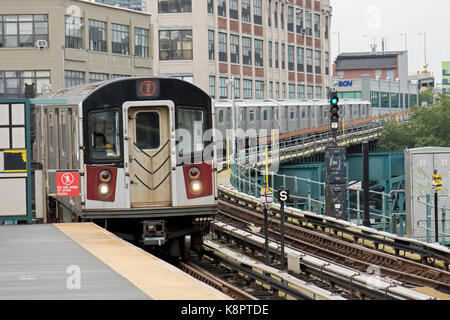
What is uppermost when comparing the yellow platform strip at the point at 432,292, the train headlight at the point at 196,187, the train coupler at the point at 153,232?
the train headlight at the point at 196,187

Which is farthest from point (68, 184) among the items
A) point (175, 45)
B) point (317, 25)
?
point (317, 25)

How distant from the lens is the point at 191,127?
16.7 metres

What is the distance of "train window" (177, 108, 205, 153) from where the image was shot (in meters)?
16.5

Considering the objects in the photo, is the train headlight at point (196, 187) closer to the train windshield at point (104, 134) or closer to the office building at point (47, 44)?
the train windshield at point (104, 134)

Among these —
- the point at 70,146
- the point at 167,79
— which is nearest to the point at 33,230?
the point at 70,146

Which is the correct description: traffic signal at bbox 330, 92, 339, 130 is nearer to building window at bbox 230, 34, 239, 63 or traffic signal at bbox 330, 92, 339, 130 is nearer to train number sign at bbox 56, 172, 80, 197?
train number sign at bbox 56, 172, 80, 197

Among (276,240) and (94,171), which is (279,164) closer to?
(276,240)

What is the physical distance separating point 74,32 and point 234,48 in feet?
64.8

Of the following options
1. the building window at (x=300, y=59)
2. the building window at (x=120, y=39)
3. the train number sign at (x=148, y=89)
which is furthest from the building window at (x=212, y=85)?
the train number sign at (x=148, y=89)

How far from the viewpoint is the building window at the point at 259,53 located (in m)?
72.1

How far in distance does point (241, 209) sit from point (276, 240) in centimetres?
563

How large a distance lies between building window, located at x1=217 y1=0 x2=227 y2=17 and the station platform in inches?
2035

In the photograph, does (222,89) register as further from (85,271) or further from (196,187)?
(85,271)
